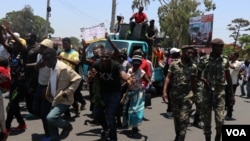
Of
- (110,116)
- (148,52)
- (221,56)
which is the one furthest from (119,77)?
(148,52)

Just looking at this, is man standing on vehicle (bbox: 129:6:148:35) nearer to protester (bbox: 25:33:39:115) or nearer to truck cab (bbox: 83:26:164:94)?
truck cab (bbox: 83:26:164:94)

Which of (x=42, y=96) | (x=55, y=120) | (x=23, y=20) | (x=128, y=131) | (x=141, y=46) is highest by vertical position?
(x=23, y=20)

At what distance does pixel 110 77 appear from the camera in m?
6.65

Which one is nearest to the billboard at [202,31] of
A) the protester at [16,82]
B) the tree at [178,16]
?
the protester at [16,82]

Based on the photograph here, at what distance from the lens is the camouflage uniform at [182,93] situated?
6208 mm

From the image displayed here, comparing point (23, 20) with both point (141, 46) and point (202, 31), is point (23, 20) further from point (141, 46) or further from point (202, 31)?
point (141, 46)

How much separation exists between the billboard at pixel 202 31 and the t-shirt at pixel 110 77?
8.29 meters

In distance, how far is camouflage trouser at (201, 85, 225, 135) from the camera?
6.21 meters

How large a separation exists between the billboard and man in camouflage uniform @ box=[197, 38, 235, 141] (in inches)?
324

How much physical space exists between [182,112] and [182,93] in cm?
30

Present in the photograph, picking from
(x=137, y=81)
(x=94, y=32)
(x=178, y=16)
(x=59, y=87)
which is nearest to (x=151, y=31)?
(x=94, y=32)

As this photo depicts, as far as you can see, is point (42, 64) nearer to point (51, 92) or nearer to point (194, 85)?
point (51, 92)

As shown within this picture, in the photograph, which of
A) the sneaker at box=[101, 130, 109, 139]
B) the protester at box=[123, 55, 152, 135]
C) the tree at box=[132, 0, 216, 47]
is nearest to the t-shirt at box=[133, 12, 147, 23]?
the protester at box=[123, 55, 152, 135]

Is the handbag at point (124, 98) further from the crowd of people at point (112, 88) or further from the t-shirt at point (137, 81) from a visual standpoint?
the t-shirt at point (137, 81)
